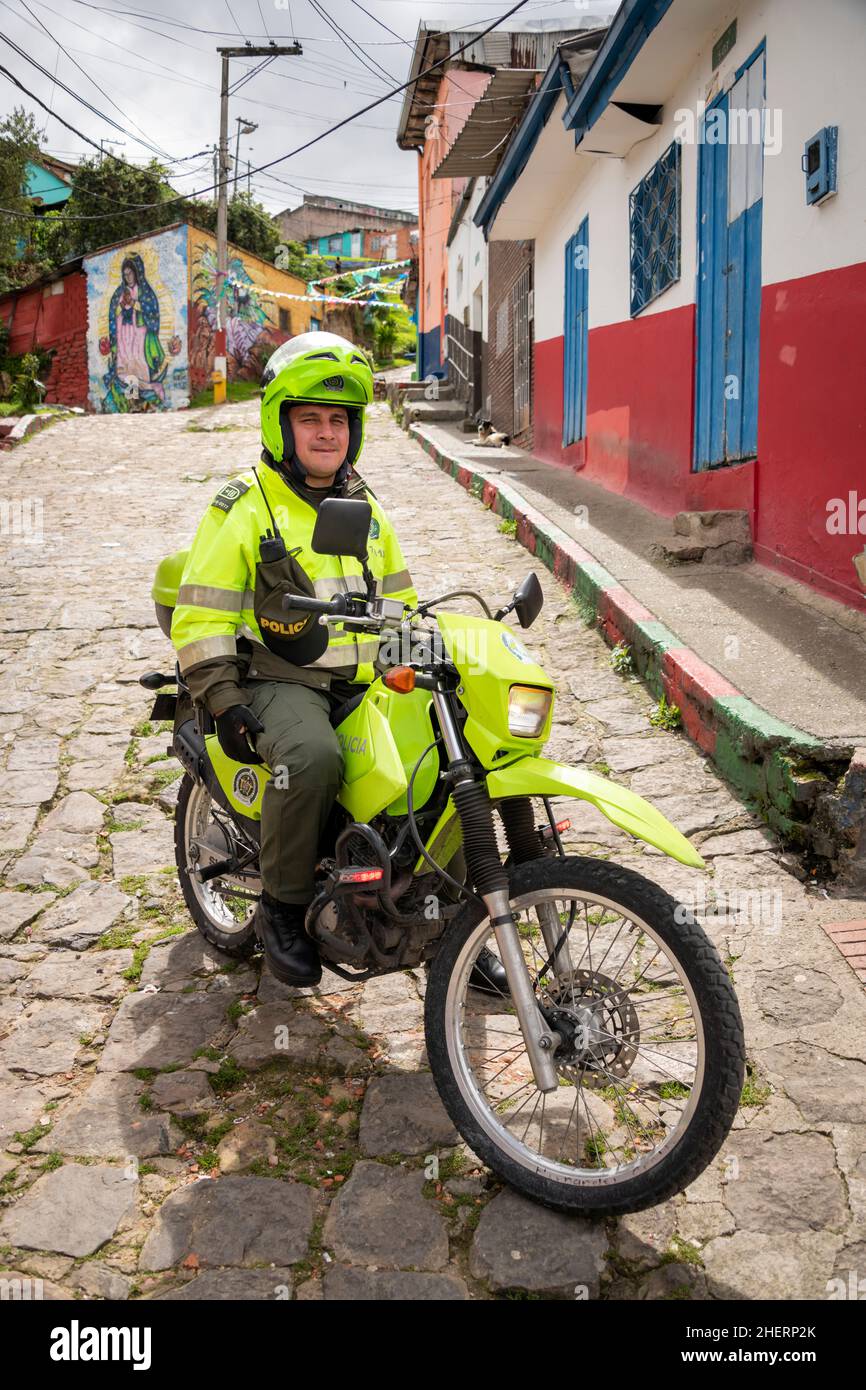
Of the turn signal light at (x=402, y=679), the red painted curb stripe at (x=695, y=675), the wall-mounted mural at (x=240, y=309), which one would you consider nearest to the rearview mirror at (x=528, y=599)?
the turn signal light at (x=402, y=679)

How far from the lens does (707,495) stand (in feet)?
25.4

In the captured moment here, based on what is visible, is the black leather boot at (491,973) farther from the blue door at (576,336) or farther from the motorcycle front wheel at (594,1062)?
the blue door at (576,336)

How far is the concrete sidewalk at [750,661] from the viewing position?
4.14 m

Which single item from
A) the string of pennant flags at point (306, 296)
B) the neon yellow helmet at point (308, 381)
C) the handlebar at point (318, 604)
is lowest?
the handlebar at point (318, 604)

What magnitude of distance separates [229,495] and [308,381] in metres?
0.40

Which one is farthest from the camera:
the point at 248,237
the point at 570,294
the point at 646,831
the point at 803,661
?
the point at 248,237

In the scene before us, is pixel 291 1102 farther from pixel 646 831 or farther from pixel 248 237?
pixel 248 237

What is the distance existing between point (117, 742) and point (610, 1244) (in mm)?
4047

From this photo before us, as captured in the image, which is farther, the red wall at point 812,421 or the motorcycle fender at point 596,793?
the red wall at point 812,421

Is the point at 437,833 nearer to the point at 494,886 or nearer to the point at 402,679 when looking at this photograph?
the point at 494,886

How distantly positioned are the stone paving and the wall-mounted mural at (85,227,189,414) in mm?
29435

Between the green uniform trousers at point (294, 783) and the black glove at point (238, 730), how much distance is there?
4 cm

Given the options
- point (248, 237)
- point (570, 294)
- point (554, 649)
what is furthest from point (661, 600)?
point (248, 237)

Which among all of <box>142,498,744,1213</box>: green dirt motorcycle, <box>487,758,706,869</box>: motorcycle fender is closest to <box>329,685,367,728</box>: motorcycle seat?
<box>142,498,744,1213</box>: green dirt motorcycle
